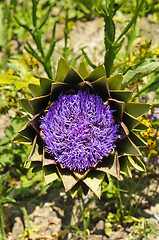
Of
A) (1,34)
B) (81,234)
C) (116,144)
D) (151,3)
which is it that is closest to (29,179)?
(81,234)

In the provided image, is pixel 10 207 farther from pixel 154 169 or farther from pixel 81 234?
pixel 154 169

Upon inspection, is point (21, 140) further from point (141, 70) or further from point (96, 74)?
point (141, 70)

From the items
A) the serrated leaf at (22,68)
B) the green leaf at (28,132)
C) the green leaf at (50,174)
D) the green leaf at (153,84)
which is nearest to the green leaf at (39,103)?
Answer: the green leaf at (28,132)

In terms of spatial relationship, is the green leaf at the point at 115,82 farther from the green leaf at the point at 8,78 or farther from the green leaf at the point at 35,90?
the green leaf at the point at 8,78

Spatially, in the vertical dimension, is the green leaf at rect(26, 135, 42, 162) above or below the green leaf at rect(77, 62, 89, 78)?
below

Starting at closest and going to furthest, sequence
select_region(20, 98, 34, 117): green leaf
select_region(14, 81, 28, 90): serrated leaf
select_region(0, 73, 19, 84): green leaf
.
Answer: select_region(20, 98, 34, 117): green leaf, select_region(14, 81, 28, 90): serrated leaf, select_region(0, 73, 19, 84): green leaf

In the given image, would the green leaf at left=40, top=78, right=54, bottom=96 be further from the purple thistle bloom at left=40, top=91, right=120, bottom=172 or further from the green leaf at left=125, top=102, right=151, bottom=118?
the green leaf at left=125, top=102, right=151, bottom=118

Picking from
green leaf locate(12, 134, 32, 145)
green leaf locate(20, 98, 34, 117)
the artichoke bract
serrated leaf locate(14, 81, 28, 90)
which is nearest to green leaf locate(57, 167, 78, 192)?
the artichoke bract
